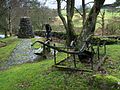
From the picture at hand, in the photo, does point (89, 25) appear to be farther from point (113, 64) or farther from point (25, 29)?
point (25, 29)

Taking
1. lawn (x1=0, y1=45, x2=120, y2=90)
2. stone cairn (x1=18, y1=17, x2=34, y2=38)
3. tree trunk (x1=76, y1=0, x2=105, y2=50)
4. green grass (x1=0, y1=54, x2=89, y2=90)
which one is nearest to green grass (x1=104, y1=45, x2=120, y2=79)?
lawn (x1=0, y1=45, x2=120, y2=90)

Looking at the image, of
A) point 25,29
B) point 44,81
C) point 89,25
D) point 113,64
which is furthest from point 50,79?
point 25,29

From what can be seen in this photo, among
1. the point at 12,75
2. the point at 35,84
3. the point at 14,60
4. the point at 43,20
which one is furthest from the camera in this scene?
the point at 43,20

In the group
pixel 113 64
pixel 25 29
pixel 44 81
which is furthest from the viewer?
pixel 25 29

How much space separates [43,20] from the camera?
41.8 meters

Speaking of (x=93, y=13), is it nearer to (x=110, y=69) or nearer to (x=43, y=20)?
(x=110, y=69)

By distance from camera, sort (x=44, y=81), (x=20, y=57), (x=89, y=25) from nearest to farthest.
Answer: (x=44, y=81) → (x=89, y=25) → (x=20, y=57)

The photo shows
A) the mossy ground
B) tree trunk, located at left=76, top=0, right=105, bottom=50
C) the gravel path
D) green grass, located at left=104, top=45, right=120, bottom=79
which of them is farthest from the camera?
the gravel path

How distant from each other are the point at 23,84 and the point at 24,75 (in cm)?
111

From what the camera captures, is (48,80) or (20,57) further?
(20,57)

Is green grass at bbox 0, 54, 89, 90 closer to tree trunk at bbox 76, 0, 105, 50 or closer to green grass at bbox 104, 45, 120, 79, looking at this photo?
green grass at bbox 104, 45, 120, 79

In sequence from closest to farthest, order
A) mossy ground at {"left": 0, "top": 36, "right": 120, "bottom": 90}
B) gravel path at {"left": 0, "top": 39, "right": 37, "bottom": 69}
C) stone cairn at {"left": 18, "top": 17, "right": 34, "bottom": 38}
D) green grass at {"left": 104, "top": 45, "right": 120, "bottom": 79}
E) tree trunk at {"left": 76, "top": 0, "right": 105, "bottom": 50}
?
mossy ground at {"left": 0, "top": 36, "right": 120, "bottom": 90} → green grass at {"left": 104, "top": 45, "right": 120, "bottom": 79} → tree trunk at {"left": 76, "top": 0, "right": 105, "bottom": 50} → gravel path at {"left": 0, "top": 39, "right": 37, "bottom": 69} → stone cairn at {"left": 18, "top": 17, "right": 34, "bottom": 38}

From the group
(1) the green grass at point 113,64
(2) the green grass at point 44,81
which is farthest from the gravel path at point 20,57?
(1) the green grass at point 113,64

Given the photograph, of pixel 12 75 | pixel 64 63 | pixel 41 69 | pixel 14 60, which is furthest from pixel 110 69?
pixel 14 60
